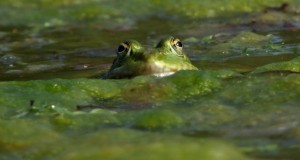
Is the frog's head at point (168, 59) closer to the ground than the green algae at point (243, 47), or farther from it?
closer to the ground

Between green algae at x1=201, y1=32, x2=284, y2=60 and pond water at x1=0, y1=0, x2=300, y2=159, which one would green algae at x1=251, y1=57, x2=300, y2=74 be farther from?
green algae at x1=201, y1=32, x2=284, y2=60

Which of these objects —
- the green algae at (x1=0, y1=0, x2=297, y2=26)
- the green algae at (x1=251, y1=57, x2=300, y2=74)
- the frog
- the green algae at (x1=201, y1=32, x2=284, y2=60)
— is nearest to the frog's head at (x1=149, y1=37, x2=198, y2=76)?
the frog

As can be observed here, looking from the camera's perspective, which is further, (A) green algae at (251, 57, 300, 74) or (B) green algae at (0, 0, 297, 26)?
(B) green algae at (0, 0, 297, 26)

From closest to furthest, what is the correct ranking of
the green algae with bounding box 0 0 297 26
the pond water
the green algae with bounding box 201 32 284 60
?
the pond water, the green algae with bounding box 201 32 284 60, the green algae with bounding box 0 0 297 26

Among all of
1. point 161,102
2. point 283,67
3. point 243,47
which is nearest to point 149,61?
point 161,102

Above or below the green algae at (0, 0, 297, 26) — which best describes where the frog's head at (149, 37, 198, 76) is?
below

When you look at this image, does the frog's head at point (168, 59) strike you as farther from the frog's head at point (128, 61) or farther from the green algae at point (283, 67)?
the green algae at point (283, 67)

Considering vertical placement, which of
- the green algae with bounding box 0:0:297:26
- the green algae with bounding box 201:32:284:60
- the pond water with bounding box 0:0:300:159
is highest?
the green algae with bounding box 0:0:297:26

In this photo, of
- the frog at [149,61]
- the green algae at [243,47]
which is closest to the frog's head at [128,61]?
the frog at [149,61]
